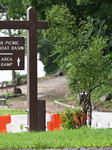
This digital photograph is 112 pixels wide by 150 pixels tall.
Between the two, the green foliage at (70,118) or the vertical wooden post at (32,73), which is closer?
the vertical wooden post at (32,73)

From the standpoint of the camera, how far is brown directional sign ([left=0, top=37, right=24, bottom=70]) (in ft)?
46.6

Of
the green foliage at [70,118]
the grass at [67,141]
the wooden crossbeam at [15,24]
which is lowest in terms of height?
the green foliage at [70,118]

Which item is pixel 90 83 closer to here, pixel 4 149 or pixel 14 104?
pixel 4 149

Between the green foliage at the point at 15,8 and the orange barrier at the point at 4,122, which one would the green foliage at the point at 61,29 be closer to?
the orange barrier at the point at 4,122

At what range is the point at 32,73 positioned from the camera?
14.3m

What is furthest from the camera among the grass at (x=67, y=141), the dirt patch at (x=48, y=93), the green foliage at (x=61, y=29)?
the dirt patch at (x=48, y=93)

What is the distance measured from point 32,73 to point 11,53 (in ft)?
2.63

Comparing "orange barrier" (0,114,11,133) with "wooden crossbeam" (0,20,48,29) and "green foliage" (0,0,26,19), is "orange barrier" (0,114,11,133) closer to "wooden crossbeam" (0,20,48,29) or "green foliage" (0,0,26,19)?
"wooden crossbeam" (0,20,48,29)

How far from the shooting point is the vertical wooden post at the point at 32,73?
14266 mm

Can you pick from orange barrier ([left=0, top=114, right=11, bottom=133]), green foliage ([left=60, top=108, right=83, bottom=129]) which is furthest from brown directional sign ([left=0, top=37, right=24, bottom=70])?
orange barrier ([left=0, top=114, right=11, bottom=133])

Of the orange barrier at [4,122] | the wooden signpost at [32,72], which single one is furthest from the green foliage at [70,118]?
the orange barrier at [4,122]

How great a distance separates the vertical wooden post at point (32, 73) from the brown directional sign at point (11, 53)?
22 cm

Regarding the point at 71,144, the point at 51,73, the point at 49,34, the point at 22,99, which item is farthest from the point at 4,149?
the point at 51,73

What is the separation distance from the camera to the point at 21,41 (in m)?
14.3
